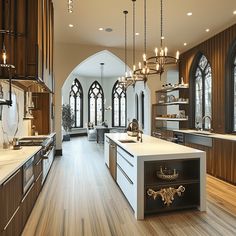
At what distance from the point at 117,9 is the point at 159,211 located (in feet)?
13.5

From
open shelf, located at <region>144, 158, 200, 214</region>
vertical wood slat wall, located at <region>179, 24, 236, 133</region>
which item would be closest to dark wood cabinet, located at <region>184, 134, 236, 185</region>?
vertical wood slat wall, located at <region>179, 24, 236, 133</region>

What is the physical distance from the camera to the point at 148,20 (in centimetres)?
540

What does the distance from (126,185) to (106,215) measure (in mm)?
612

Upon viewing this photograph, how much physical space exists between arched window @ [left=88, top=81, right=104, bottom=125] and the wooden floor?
9.86 meters

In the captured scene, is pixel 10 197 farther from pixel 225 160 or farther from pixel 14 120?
pixel 225 160

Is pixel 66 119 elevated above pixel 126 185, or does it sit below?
above

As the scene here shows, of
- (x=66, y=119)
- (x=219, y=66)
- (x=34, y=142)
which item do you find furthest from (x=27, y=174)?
(x=66, y=119)

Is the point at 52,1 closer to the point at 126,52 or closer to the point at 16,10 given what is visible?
the point at 16,10

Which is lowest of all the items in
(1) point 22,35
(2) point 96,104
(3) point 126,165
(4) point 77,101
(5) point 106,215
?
(5) point 106,215

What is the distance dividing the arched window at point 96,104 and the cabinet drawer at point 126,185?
34.0 feet

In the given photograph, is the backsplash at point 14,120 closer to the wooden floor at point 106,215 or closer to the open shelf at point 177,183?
the wooden floor at point 106,215

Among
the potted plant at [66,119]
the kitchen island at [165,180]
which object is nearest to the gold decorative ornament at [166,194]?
the kitchen island at [165,180]

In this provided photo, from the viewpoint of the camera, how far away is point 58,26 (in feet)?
19.2

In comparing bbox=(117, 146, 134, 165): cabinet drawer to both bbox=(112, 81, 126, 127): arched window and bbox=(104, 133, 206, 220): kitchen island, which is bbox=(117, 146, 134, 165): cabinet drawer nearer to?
bbox=(104, 133, 206, 220): kitchen island
